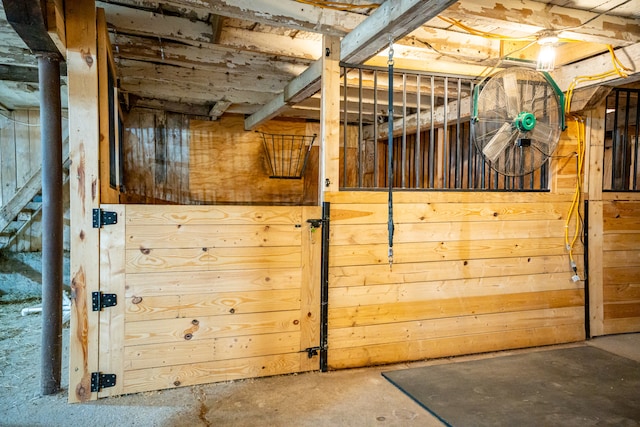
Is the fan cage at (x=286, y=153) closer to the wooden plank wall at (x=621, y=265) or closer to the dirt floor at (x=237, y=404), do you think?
the dirt floor at (x=237, y=404)

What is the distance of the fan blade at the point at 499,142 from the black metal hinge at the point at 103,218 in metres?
2.17

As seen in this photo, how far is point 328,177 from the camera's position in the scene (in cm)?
246

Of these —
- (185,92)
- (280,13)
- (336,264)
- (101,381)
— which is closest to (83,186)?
(101,381)

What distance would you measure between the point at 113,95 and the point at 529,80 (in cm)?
269

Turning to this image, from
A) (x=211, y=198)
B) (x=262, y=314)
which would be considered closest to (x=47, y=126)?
(x=262, y=314)

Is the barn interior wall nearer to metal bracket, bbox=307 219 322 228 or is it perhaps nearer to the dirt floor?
the dirt floor

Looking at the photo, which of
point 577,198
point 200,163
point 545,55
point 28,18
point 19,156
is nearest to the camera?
point 28,18

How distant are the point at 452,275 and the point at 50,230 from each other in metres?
2.38

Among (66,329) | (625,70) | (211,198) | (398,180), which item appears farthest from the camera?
(398,180)

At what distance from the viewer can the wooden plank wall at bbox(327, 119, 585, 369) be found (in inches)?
99.1

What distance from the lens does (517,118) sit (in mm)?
2525

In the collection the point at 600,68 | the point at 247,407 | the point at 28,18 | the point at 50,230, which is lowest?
the point at 247,407

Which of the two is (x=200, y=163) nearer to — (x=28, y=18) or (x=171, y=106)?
(x=171, y=106)

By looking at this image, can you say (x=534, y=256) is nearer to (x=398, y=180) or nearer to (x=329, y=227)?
(x=329, y=227)
